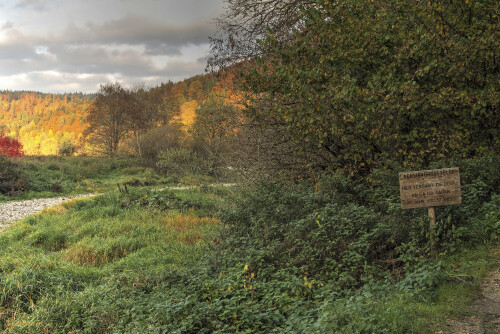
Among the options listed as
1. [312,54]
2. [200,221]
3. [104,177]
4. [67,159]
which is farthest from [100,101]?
[312,54]

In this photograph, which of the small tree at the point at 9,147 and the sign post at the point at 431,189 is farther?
the small tree at the point at 9,147

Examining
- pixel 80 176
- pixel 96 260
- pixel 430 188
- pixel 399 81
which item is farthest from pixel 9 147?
Result: pixel 430 188

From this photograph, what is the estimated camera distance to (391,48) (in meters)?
7.58

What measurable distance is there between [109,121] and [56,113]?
198ft

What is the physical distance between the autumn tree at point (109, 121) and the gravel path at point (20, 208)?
2077cm

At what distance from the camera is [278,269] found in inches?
224

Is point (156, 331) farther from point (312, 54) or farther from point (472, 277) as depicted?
point (312, 54)

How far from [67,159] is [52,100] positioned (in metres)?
98.2

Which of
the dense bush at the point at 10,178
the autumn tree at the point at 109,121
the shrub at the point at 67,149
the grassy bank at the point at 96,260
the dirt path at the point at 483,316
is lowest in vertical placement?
the grassy bank at the point at 96,260

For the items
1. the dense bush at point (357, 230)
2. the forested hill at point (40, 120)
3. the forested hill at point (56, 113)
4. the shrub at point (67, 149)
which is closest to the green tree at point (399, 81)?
the dense bush at point (357, 230)

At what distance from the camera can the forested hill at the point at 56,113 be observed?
46719 millimetres

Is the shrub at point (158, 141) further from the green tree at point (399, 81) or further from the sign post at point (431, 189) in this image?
the sign post at point (431, 189)

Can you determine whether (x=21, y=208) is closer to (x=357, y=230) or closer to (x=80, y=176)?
(x=80, y=176)

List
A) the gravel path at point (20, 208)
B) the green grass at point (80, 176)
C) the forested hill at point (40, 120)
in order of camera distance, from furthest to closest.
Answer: the forested hill at point (40, 120) < the green grass at point (80, 176) < the gravel path at point (20, 208)
